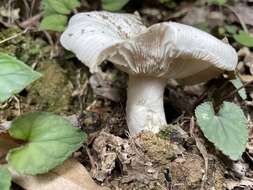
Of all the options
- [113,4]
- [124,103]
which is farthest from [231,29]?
[124,103]

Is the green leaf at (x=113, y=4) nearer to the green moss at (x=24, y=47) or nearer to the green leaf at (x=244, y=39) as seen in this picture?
the green moss at (x=24, y=47)

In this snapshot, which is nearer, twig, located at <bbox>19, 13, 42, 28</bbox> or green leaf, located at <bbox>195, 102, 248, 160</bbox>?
green leaf, located at <bbox>195, 102, 248, 160</bbox>

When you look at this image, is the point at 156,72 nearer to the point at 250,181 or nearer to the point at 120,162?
the point at 120,162

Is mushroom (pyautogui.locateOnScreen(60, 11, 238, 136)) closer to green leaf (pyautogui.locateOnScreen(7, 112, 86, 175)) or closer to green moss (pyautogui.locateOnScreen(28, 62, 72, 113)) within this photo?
green leaf (pyautogui.locateOnScreen(7, 112, 86, 175))

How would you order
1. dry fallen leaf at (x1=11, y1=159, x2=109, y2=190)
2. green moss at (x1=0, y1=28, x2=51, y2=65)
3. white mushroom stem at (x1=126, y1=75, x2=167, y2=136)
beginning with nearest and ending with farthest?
dry fallen leaf at (x1=11, y1=159, x2=109, y2=190) < white mushroom stem at (x1=126, y1=75, x2=167, y2=136) < green moss at (x1=0, y1=28, x2=51, y2=65)

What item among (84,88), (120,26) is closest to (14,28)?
(84,88)

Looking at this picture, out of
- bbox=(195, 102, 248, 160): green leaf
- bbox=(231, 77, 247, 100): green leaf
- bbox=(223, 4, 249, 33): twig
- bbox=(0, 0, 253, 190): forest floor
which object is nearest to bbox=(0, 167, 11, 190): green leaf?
bbox=(0, 0, 253, 190): forest floor
